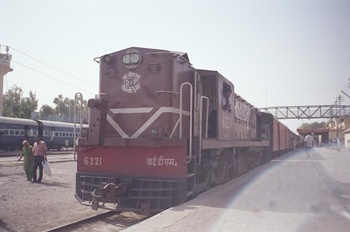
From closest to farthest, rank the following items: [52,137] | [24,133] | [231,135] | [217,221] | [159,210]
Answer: [217,221] → [159,210] → [231,135] → [24,133] → [52,137]

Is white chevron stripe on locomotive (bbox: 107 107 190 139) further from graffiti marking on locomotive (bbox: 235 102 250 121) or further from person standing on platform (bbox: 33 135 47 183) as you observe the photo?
person standing on platform (bbox: 33 135 47 183)

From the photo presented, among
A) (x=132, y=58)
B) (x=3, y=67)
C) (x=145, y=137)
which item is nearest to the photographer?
(x=145, y=137)

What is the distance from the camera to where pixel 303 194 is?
7.93m

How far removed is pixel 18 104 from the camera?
6950 centimetres

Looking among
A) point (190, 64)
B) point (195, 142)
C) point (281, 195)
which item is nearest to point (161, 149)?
point (195, 142)

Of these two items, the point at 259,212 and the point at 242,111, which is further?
the point at 242,111

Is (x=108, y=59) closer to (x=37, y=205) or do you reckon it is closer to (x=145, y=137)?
(x=145, y=137)

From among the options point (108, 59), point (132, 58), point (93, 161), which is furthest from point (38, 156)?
point (132, 58)

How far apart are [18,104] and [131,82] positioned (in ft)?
230

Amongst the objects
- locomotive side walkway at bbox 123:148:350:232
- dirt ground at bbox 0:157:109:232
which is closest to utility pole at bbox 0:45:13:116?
dirt ground at bbox 0:157:109:232

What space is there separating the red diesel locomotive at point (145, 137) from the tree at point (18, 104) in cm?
6447

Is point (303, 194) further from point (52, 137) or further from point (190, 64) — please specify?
point (52, 137)

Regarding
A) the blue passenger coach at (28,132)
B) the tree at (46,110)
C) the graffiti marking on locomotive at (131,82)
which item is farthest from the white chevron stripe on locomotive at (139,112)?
the tree at (46,110)

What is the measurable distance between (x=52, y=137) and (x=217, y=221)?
32160 millimetres
